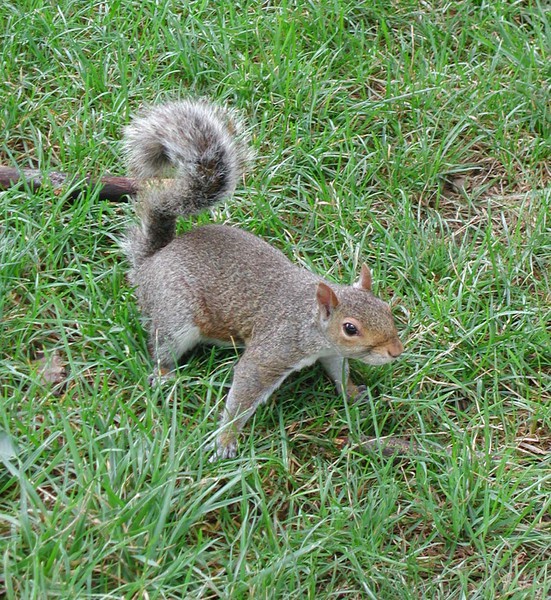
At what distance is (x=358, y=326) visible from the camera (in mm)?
3059

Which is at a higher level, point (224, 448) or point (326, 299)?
point (326, 299)

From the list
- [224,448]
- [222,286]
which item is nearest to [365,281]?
[222,286]

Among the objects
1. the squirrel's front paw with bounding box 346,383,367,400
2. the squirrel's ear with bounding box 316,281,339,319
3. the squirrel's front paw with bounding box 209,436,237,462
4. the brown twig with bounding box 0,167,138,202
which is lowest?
the squirrel's front paw with bounding box 346,383,367,400

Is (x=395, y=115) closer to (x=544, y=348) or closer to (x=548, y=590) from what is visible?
(x=544, y=348)

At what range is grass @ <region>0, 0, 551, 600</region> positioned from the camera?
264 centimetres

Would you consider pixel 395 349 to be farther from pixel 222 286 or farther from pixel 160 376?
pixel 160 376

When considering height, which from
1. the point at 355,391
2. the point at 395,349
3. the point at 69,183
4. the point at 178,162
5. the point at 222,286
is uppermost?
the point at 178,162

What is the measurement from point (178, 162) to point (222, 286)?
1.46ft

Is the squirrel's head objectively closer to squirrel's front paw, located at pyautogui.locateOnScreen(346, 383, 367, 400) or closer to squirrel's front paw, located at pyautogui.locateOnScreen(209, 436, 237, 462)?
squirrel's front paw, located at pyautogui.locateOnScreen(346, 383, 367, 400)

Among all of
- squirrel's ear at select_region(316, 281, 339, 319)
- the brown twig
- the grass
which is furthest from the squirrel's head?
the brown twig

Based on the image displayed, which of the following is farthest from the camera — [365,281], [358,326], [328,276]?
[328,276]

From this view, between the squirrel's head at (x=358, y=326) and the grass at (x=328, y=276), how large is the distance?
6.5 inches

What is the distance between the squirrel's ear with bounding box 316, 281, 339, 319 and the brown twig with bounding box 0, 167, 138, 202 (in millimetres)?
1059

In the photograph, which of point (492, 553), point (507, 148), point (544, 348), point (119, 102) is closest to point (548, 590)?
point (492, 553)
